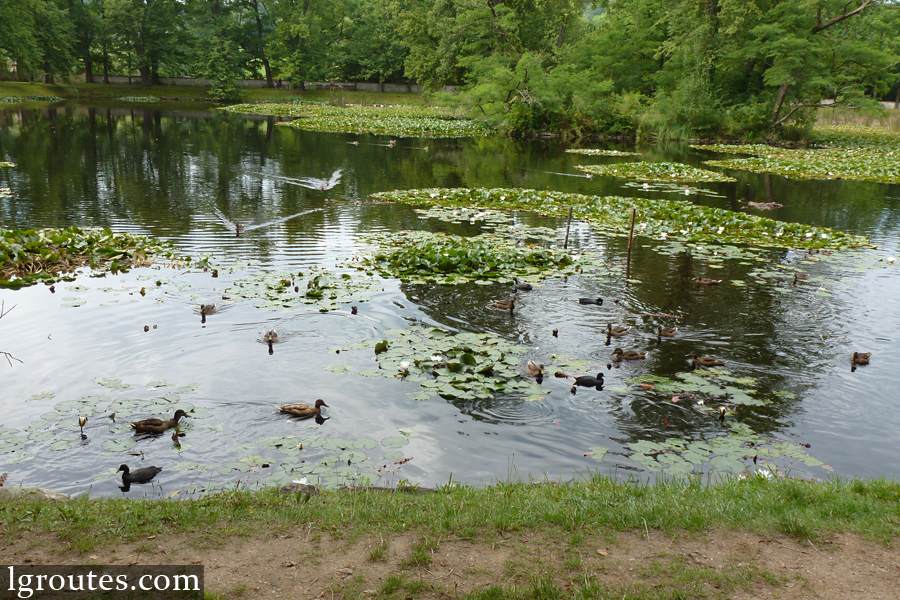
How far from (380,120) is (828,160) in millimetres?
33326

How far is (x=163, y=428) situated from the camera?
6.62 metres

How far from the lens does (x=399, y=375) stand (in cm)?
812

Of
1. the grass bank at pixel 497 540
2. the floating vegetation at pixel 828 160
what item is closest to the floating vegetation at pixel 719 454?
the grass bank at pixel 497 540

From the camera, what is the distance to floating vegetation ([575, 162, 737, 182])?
27438 millimetres

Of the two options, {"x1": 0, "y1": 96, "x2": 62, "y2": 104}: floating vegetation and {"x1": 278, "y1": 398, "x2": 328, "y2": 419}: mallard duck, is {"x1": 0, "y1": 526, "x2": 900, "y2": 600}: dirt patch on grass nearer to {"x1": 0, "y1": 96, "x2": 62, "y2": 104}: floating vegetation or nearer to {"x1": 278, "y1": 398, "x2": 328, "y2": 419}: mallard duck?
{"x1": 278, "y1": 398, "x2": 328, "y2": 419}: mallard duck

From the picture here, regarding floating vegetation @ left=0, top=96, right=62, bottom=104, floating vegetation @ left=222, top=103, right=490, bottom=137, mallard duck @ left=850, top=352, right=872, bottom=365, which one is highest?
floating vegetation @ left=0, top=96, right=62, bottom=104

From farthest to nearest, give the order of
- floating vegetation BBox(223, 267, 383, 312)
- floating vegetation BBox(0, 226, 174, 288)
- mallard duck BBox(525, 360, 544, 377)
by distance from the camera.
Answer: floating vegetation BBox(0, 226, 174, 288)
floating vegetation BBox(223, 267, 383, 312)
mallard duck BBox(525, 360, 544, 377)

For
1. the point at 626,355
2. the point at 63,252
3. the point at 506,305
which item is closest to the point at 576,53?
the point at 506,305

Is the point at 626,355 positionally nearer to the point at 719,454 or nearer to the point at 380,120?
the point at 719,454

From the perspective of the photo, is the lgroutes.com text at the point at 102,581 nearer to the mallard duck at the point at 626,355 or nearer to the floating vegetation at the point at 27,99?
the mallard duck at the point at 626,355

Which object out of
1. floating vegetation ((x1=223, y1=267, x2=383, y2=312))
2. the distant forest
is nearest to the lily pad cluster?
the distant forest

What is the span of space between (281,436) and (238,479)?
0.89m

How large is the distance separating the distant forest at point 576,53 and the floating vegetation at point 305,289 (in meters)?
38.5

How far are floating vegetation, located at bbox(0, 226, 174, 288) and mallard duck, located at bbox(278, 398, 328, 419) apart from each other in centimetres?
731
